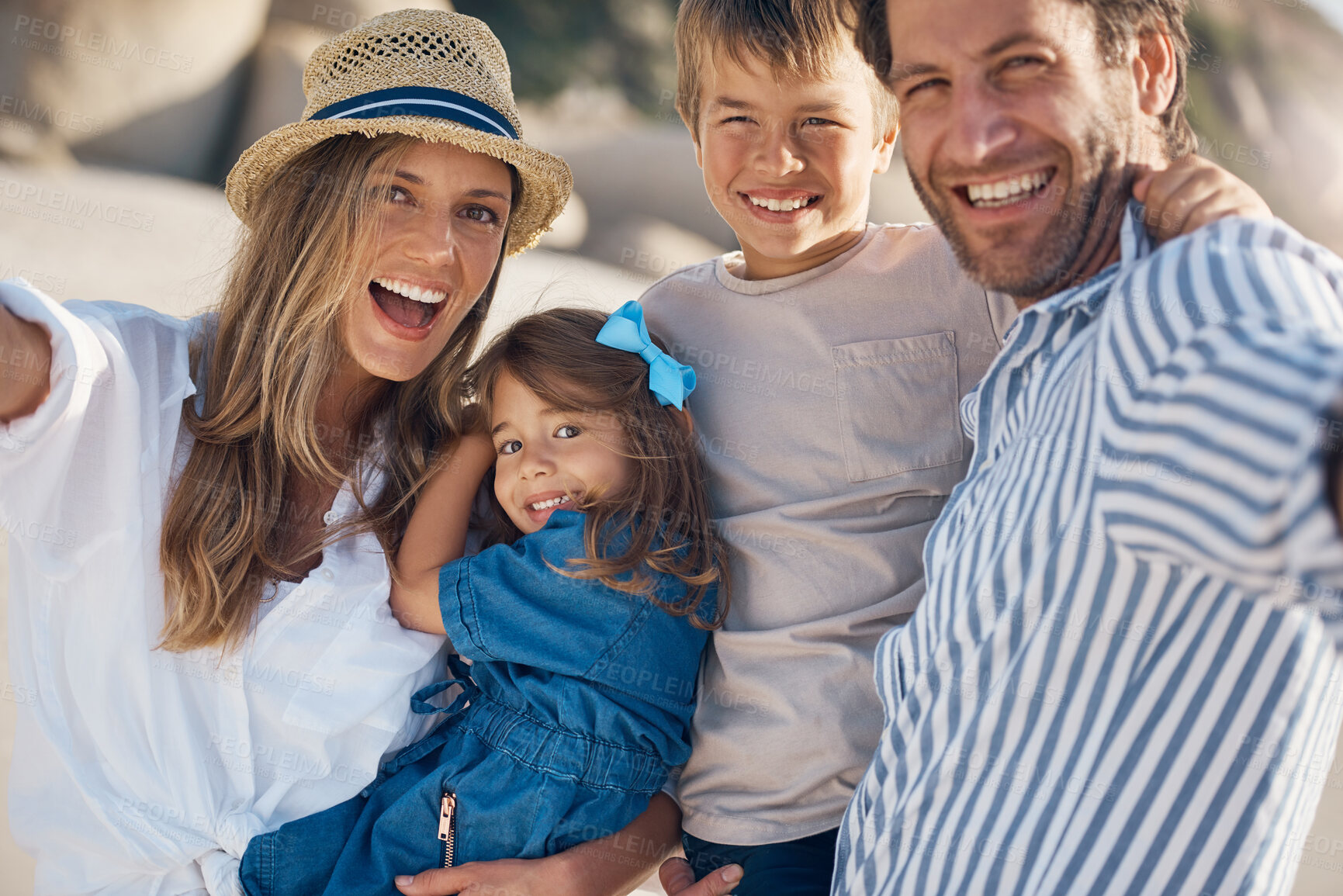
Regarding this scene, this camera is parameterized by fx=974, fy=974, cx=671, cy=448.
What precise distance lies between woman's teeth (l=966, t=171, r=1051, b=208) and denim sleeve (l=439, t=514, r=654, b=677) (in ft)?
3.10

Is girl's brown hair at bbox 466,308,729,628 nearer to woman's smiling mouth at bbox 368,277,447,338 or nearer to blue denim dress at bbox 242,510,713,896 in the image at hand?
blue denim dress at bbox 242,510,713,896

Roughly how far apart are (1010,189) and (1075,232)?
0.11 meters

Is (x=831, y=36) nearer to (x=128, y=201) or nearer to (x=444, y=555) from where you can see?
(x=444, y=555)

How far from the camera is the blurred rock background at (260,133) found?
560cm

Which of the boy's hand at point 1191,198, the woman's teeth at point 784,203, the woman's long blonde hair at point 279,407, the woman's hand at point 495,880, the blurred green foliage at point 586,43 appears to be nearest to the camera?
the boy's hand at point 1191,198

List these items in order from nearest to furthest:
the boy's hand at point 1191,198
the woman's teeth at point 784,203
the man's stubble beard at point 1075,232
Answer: the boy's hand at point 1191,198
the man's stubble beard at point 1075,232
the woman's teeth at point 784,203

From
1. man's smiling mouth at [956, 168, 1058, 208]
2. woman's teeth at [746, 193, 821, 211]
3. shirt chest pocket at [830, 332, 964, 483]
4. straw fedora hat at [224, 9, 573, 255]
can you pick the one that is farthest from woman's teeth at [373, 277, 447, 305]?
man's smiling mouth at [956, 168, 1058, 208]

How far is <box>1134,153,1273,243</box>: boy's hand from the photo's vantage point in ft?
4.15

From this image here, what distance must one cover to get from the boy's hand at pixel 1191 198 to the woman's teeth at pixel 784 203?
2.34 feet

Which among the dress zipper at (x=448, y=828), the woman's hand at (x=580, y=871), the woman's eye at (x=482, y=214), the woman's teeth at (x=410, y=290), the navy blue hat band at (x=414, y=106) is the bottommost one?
the woman's hand at (x=580, y=871)

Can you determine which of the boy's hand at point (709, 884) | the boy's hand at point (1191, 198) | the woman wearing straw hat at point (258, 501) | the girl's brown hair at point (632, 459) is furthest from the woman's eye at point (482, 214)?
the boy's hand at point (709, 884)

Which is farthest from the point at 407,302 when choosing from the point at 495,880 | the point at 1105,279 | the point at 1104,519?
the point at 1104,519

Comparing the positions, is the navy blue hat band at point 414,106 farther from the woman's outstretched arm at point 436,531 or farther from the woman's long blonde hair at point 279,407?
the woman's outstretched arm at point 436,531

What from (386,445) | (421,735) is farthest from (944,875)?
(386,445)
